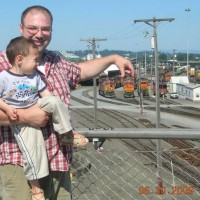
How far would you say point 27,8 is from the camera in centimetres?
273

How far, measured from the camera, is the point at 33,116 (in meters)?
2.55

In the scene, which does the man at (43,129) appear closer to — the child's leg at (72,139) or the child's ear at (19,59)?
the child's leg at (72,139)

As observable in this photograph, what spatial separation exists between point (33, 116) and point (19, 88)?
182 mm

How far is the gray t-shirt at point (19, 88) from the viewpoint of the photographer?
99.9 inches

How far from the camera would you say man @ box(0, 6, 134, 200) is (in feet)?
8.64

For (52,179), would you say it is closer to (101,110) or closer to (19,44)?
(19,44)

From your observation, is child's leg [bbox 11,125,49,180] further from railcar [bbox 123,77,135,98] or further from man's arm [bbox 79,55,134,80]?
railcar [bbox 123,77,135,98]

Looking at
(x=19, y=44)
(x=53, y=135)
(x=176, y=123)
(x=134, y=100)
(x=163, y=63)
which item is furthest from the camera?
(x=163, y=63)

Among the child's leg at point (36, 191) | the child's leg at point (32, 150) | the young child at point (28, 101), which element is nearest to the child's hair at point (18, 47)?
the young child at point (28, 101)

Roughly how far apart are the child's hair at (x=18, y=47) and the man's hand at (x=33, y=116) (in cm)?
29

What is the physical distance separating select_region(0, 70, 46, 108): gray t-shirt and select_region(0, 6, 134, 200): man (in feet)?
0.18

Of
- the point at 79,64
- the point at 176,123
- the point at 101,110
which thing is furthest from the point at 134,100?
the point at 79,64

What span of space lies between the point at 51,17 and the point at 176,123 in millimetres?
33167

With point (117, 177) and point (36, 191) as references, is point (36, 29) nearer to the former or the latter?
point (36, 191)
